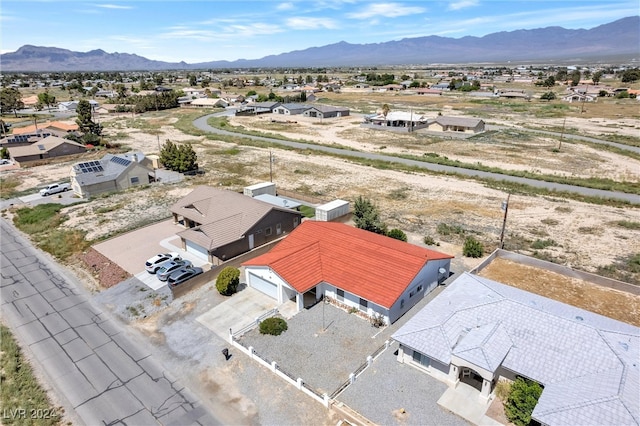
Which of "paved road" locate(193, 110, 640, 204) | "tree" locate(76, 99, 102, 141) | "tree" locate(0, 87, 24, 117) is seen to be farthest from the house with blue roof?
"tree" locate(0, 87, 24, 117)

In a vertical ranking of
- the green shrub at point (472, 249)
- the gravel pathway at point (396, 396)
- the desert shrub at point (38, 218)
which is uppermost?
the desert shrub at point (38, 218)

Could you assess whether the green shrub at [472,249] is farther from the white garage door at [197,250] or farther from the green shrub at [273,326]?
the white garage door at [197,250]

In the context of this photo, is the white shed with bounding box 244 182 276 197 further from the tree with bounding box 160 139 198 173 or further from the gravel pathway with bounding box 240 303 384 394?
the gravel pathway with bounding box 240 303 384 394

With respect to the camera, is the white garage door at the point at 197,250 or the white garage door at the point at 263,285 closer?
the white garage door at the point at 263,285

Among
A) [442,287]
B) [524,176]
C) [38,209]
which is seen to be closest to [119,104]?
[38,209]

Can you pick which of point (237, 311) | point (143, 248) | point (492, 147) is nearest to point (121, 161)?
point (143, 248)

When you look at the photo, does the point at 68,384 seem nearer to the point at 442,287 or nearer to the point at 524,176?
the point at 442,287

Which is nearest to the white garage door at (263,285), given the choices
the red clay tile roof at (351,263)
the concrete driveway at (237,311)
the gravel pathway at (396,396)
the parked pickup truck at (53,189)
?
the concrete driveway at (237,311)
